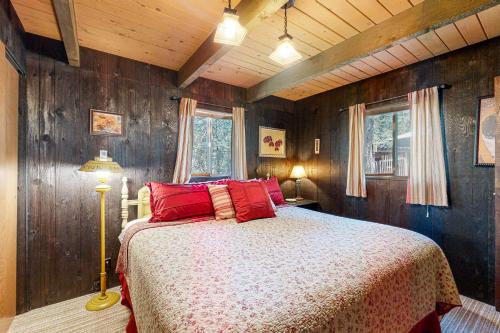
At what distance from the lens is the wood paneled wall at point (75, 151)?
2.10 metres

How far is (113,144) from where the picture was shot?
248cm

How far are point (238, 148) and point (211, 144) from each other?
1.28 feet

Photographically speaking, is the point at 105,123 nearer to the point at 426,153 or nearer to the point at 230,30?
the point at 230,30

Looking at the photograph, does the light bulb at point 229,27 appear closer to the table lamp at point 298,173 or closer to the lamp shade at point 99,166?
the lamp shade at point 99,166

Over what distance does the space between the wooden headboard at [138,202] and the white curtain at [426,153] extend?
9.82 feet

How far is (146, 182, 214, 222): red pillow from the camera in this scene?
2.14 metres

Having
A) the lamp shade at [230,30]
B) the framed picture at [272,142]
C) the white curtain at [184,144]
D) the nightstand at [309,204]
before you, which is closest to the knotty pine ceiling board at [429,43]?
the lamp shade at [230,30]

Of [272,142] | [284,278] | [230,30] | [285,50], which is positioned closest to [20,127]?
[230,30]

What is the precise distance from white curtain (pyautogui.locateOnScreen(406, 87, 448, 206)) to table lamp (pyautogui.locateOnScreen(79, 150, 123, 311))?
123 inches

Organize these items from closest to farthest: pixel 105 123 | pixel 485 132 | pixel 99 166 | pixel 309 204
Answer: pixel 99 166
pixel 485 132
pixel 105 123
pixel 309 204

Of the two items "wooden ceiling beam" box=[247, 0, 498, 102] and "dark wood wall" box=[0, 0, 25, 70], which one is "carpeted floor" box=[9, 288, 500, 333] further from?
"wooden ceiling beam" box=[247, 0, 498, 102]

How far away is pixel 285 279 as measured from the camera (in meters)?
Answer: 1.08

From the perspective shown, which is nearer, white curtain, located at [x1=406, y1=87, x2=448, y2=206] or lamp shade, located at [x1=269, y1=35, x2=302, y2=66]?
lamp shade, located at [x1=269, y1=35, x2=302, y2=66]

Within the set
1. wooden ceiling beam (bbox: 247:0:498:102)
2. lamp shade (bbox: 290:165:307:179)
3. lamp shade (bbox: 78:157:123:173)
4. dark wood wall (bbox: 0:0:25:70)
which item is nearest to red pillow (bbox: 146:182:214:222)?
lamp shade (bbox: 78:157:123:173)
